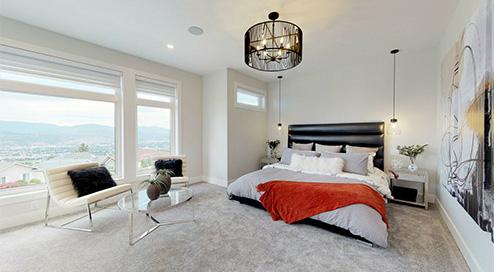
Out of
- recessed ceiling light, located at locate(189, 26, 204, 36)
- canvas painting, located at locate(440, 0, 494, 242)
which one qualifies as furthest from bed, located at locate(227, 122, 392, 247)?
recessed ceiling light, located at locate(189, 26, 204, 36)

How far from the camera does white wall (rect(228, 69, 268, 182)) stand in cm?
444

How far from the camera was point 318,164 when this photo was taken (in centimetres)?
340

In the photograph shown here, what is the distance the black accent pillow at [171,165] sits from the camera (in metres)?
3.65

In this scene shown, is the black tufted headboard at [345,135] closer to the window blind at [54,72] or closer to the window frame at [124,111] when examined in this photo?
the window frame at [124,111]

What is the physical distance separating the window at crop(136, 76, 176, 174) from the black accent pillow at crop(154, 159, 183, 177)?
0.16 meters

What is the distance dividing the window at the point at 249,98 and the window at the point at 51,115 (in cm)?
247

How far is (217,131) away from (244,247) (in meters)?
2.89

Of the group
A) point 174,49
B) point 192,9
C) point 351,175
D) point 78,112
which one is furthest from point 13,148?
point 351,175

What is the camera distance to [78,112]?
316 centimetres

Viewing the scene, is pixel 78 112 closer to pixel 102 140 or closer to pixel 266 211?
pixel 102 140

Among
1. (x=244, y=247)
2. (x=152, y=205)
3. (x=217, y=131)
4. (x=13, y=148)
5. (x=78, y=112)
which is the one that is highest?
(x=78, y=112)

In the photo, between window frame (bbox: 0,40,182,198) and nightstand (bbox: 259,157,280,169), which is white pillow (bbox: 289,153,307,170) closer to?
nightstand (bbox: 259,157,280,169)

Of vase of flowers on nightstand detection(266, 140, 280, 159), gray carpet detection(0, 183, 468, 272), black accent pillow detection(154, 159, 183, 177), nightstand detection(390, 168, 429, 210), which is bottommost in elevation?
gray carpet detection(0, 183, 468, 272)

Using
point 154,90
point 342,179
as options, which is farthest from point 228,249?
point 154,90
